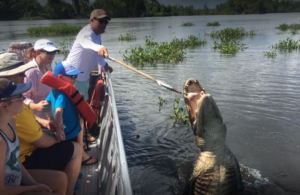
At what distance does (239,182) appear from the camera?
4230 mm

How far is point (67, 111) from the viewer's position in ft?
11.5

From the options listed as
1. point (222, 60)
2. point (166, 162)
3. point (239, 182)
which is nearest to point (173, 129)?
point (166, 162)

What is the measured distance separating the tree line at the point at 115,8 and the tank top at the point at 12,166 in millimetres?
94969

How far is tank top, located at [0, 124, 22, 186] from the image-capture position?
2209 mm

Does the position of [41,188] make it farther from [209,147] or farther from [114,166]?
[209,147]

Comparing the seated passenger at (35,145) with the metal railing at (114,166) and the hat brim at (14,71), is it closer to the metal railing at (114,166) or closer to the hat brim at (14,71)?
the hat brim at (14,71)

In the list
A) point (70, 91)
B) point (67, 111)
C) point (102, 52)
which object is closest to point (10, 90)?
point (70, 91)

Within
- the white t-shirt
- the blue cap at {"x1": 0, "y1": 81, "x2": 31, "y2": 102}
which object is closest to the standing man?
the white t-shirt

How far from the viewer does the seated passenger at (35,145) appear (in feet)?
8.92

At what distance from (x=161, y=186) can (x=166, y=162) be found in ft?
2.54

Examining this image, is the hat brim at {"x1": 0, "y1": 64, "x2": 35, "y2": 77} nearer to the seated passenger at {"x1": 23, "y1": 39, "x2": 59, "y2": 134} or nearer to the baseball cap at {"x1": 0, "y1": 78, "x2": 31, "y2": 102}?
the baseball cap at {"x1": 0, "y1": 78, "x2": 31, "y2": 102}

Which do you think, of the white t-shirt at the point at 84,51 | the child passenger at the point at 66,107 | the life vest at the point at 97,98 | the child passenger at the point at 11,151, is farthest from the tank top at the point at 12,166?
the life vest at the point at 97,98

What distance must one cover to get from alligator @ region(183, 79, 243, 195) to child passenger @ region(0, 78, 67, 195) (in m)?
2.04

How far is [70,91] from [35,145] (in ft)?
2.64
